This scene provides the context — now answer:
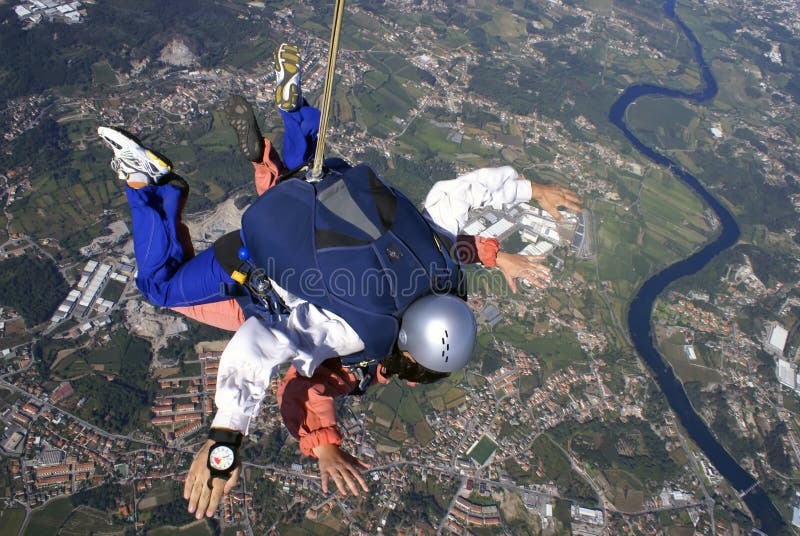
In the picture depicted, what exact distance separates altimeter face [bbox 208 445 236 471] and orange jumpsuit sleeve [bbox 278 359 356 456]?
33cm

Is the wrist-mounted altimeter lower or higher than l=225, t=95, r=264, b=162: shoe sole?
lower

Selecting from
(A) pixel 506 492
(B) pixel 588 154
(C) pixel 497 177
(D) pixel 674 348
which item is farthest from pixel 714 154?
(C) pixel 497 177

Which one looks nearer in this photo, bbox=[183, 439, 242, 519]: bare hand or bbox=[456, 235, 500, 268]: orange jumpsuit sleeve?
bbox=[183, 439, 242, 519]: bare hand

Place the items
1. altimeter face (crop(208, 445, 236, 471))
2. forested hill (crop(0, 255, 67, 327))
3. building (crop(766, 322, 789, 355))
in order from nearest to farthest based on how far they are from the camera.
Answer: altimeter face (crop(208, 445, 236, 471)) → forested hill (crop(0, 255, 67, 327)) → building (crop(766, 322, 789, 355))

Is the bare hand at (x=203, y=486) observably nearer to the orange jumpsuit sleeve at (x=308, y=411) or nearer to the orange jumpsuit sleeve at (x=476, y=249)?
the orange jumpsuit sleeve at (x=308, y=411)

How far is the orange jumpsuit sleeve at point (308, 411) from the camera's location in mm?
2293

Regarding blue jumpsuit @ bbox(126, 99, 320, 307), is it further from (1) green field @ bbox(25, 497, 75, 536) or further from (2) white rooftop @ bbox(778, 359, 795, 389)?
(2) white rooftop @ bbox(778, 359, 795, 389)

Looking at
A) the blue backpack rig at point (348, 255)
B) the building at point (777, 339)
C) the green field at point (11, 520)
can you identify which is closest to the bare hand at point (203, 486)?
the blue backpack rig at point (348, 255)

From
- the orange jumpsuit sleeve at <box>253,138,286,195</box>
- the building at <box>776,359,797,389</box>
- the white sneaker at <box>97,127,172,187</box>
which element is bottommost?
the building at <box>776,359,797,389</box>

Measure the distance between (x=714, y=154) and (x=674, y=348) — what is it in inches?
448

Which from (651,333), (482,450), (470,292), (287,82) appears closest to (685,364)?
(651,333)

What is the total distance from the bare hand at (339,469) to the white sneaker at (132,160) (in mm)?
1972

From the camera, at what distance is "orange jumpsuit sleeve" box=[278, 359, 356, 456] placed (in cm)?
229

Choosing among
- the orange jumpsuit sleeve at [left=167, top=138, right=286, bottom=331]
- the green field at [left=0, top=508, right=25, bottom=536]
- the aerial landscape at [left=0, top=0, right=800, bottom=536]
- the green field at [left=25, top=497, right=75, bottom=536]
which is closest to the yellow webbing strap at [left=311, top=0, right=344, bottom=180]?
the orange jumpsuit sleeve at [left=167, top=138, right=286, bottom=331]
